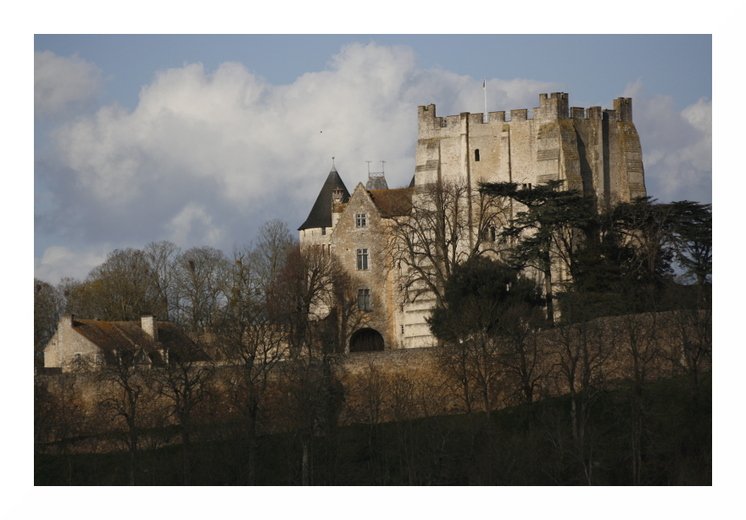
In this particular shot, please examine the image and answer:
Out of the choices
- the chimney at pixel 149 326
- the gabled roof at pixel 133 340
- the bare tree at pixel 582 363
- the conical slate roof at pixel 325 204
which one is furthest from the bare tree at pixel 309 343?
the conical slate roof at pixel 325 204

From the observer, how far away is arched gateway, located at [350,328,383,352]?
55531mm

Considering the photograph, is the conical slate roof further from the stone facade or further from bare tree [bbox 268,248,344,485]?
the stone facade

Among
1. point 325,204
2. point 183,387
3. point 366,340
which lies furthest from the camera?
point 325,204

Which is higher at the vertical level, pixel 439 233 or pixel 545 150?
pixel 545 150

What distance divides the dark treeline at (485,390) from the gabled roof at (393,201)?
19.2 feet

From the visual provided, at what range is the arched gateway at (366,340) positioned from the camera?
182 feet

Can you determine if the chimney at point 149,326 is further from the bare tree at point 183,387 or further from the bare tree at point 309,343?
the bare tree at point 183,387

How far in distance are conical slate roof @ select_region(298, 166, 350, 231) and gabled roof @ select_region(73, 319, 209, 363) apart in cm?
1730

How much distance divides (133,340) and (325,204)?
854 inches

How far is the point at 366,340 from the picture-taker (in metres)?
55.8

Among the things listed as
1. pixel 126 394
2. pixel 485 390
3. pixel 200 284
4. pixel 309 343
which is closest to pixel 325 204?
pixel 200 284

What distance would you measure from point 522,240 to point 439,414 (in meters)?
10.9

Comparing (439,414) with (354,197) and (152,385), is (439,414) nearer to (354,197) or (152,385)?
(152,385)

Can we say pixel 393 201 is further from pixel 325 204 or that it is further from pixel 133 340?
pixel 325 204
